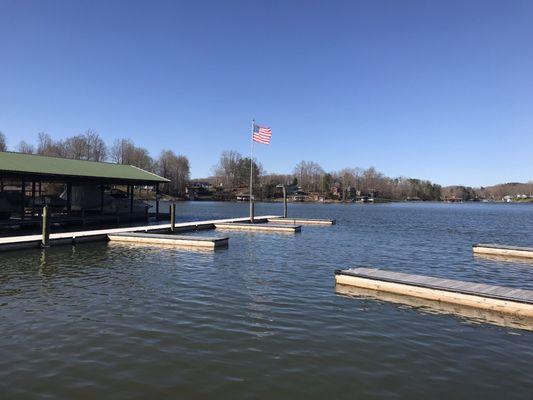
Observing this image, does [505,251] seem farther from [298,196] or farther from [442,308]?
[298,196]

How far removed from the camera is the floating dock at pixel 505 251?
2055cm

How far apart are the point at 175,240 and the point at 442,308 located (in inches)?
572

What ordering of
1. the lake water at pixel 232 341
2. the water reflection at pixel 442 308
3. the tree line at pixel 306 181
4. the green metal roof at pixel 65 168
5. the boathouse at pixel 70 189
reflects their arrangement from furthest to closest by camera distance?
the tree line at pixel 306 181 < the boathouse at pixel 70 189 < the green metal roof at pixel 65 168 < the water reflection at pixel 442 308 < the lake water at pixel 232 341

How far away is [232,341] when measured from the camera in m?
8.09

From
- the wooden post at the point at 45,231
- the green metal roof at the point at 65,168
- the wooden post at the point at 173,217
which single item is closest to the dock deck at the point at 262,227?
the wooden post at the point at 173,217

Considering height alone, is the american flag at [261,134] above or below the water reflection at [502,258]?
above

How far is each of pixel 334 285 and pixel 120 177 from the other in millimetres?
23232

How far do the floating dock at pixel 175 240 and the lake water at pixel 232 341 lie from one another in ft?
18.7

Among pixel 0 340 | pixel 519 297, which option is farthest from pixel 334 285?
pixel 0 340

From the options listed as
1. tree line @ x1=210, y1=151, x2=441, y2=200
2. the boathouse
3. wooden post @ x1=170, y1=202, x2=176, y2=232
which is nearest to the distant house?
tree line @ x1=210, y1=151, x2=441, y2=200

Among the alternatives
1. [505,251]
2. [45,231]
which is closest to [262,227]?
[45,231]

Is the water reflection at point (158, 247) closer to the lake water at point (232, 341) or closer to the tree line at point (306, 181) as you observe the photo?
the lake water at point (232, 341)

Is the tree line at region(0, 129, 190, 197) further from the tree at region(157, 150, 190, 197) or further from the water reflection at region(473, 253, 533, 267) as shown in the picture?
the water reflection at region(473, 253, 533, 267)

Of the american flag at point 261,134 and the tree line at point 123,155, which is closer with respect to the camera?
the american flag at point 261,134
